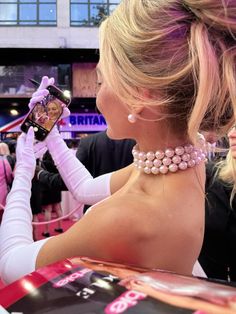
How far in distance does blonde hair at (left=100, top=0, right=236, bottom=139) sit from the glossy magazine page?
1.29 ft

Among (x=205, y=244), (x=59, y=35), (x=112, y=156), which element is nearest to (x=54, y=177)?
(x=112, y=156)

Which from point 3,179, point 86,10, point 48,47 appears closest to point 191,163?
point 3,179

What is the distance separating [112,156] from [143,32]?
6.81ft

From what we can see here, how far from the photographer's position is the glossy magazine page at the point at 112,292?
373 millimetres

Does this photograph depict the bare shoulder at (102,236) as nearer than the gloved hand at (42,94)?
Yes

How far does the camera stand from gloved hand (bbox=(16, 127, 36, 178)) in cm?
112

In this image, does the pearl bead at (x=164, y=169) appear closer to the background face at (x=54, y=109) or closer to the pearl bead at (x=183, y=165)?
the pearl bead at (x=183, y=165)

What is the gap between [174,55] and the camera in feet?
2.57

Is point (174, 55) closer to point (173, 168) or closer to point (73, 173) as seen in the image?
point (173, 168)

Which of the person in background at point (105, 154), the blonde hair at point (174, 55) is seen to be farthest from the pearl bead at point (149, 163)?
the person in background at point (105, 154)

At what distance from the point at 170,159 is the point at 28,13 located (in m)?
15.3

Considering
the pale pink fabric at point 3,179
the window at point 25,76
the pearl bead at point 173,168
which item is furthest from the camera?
the window at point 25,76

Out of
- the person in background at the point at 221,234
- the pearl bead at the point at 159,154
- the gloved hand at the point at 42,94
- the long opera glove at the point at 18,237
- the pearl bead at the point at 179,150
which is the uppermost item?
the gloved hand at the point at 42,94

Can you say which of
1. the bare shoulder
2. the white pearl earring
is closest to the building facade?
the white pearl earring
